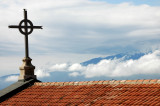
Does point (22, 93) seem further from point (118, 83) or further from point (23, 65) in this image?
point (118, 83)

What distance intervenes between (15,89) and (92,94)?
4.86 meters

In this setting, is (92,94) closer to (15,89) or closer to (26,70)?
(15,89)

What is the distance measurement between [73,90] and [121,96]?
9.17 feet

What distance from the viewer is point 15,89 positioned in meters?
16.4

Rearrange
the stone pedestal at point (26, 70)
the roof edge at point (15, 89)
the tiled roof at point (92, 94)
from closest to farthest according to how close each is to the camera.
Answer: the tiled roof at point (92, 94) < the roof edge at point (15, 89) < the stone pedestal at point (26, 70)

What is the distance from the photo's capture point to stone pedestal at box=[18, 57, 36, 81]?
17.6 meters

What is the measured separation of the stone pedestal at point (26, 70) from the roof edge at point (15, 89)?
35 centimetres

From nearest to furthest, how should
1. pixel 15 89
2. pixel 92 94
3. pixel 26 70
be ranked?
pixel 92 94
pixel 15 89
pixel 26 70

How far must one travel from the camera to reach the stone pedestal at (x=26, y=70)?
57.7 feet

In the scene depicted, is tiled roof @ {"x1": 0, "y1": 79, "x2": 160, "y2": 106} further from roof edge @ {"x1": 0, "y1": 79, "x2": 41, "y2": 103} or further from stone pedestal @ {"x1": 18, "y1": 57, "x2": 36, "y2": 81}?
stone pedestal @ {"x1": 18, "y1": 57, "x2": 36, "y2": 81}

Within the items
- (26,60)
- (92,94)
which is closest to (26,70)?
(26,60)

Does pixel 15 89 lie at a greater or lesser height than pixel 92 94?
greater

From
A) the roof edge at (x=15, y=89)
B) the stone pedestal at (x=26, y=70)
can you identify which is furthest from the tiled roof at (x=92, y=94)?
the stone pedestal at (x=26, y=70)

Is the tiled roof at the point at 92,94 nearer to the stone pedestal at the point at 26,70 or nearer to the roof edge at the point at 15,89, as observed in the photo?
the roof edge at the point at 15,89
